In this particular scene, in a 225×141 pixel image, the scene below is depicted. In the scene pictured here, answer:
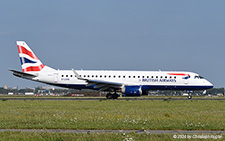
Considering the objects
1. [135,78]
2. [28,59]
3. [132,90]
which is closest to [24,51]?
[28,59]

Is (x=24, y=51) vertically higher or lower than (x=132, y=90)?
higher

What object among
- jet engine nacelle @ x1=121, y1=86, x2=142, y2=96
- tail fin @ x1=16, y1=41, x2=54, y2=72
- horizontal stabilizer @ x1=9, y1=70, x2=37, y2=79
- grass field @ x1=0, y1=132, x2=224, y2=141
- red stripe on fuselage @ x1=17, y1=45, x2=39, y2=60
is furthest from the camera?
red stripe on fuselage @ x1=17, y1=45, x2=39, y2=60

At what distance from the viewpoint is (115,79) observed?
51406mm

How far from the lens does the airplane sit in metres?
51.1

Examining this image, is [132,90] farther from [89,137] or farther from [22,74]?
[89,137]

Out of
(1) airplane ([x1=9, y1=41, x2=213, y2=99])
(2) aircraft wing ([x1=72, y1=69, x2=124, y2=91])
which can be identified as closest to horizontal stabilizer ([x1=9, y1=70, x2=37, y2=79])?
(1) airplane ([x1=9, y1=41, x2=213, y2=99])

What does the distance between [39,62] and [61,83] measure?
4.97m

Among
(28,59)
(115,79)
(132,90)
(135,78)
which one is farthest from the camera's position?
(28,59)

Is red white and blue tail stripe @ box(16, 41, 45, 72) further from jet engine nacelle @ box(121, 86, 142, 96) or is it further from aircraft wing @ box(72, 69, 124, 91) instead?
jet engine nacelle @ box(121, 86, 142, 96)

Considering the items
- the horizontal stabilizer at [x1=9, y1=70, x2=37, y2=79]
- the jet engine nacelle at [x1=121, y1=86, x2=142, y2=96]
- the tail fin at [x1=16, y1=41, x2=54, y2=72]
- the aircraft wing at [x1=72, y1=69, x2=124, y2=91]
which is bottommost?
the jet engine nacelle at [x1=121, y1=86, x2=142, y2=96]

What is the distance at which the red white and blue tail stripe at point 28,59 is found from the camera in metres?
53.7

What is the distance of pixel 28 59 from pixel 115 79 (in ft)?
44.0

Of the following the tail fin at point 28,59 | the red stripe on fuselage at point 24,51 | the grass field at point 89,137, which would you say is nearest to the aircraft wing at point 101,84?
the tail fin at point 28,59

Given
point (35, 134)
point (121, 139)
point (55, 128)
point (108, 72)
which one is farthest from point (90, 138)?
point (108, 72)
